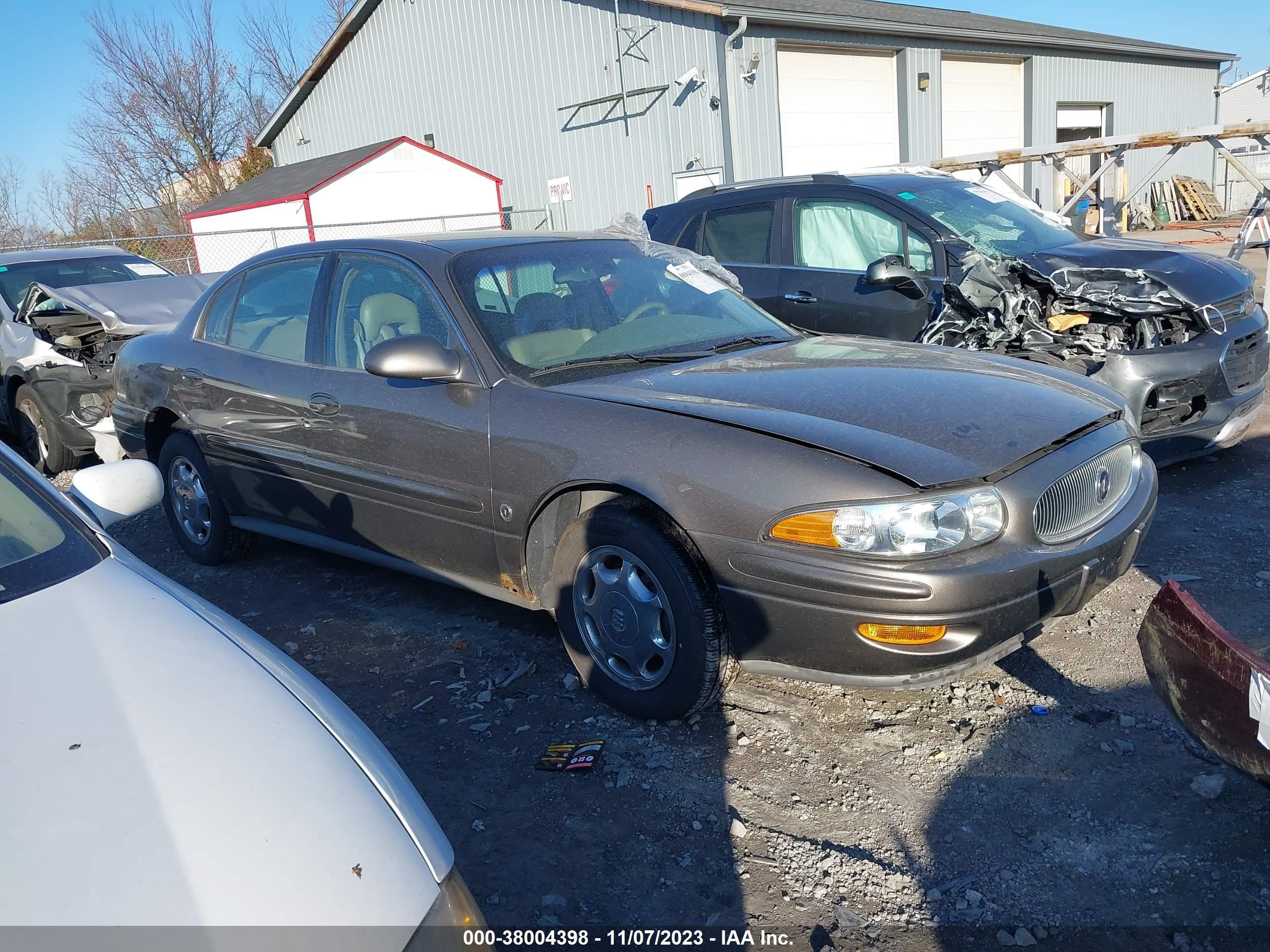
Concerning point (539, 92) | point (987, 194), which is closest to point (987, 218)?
point (987, 194)

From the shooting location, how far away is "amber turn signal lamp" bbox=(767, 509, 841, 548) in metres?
2.82

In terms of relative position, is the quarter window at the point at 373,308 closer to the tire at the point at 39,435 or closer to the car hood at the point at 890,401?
the car hood at the point at 890,401

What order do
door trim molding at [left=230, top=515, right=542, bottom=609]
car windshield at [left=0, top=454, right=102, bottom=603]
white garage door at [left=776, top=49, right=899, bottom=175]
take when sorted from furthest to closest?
1. white garage door at [left=776, top=49, right=899, bottom=175]
2. door trim molding at [left=230, top=515, right=542, bottom=609]
3. car windshield at [left=0, top=454, right=102, bottom=603]

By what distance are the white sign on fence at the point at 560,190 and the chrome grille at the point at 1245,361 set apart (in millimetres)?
16600

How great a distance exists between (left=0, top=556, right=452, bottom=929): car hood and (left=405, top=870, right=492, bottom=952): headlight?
0.02m

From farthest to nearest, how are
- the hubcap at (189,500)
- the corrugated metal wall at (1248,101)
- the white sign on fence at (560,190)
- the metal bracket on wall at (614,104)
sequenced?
the corrugated metal wall at (1248,101) < the white sign on fence at (560,190) < the metal bracket on wall at (614,104) < the hubcap at (189,500)

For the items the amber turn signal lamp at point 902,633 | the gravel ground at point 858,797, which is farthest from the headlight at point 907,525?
the gravel ground at point 858,797

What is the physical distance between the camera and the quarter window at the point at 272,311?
4.52 meters

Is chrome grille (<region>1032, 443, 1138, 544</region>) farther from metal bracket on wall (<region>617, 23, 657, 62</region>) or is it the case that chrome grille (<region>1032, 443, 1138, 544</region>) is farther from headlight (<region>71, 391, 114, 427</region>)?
metal bracket on wall (<region>617, 23, 657, 62</region>)

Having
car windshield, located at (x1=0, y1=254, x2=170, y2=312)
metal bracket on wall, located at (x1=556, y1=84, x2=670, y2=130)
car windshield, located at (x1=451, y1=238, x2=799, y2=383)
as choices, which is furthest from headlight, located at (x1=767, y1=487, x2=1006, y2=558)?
metal bracket on wall, located at (x1=556, y1=84, x2=670, y2=130)

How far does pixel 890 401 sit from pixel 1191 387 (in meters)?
2.81

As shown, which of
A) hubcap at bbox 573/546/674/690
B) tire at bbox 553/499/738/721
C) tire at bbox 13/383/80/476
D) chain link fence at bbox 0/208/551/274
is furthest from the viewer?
chain link fence at bbox 0/208/551/274

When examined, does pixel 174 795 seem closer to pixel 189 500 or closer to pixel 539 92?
pixel 189 500

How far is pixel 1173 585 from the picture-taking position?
7.97 ft
